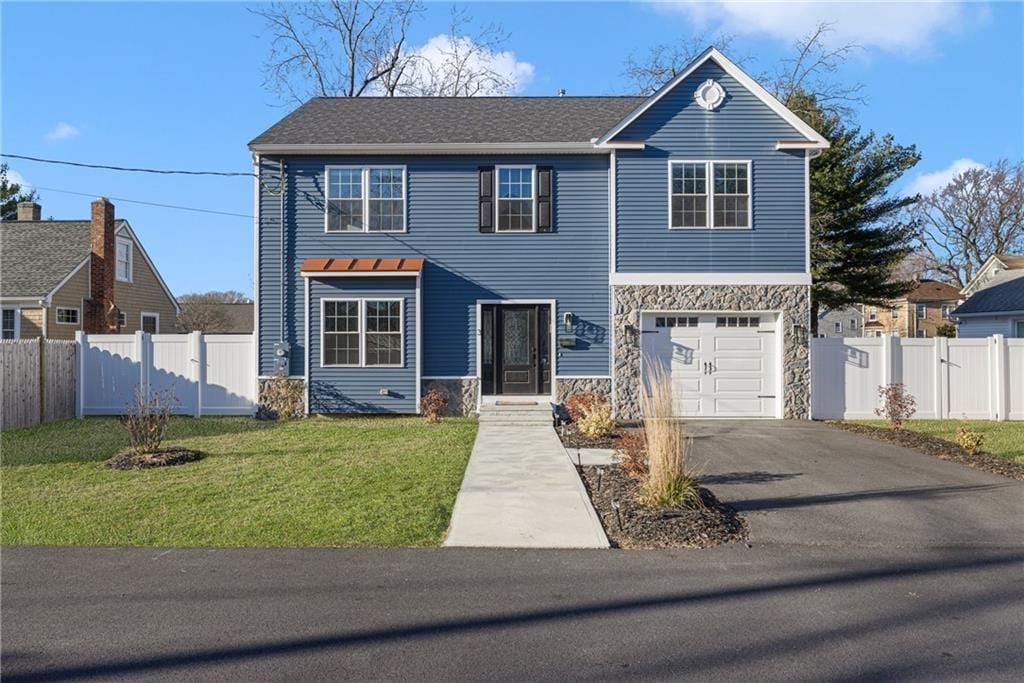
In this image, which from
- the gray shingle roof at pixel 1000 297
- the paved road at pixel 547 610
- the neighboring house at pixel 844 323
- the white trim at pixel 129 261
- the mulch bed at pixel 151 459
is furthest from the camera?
the neighboring house at pixel 844 323

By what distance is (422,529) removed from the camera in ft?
23.8

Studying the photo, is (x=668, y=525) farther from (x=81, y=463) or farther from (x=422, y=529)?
(x=81, y=463)

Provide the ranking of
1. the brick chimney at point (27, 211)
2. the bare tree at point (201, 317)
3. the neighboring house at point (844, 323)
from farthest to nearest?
the neighboring house at point (844, 323) < the bare tree at point (201, 317) < the brick chimney at point (27, 211)

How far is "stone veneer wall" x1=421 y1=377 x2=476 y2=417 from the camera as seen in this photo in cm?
1653

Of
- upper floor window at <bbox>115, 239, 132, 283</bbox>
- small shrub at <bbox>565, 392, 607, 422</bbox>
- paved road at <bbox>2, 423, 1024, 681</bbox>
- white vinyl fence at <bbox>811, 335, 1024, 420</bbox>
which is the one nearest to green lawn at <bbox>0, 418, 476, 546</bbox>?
paved road at <bbox>2, 423, 1024, 681</bbox>

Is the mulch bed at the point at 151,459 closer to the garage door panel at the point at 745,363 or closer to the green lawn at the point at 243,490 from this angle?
the green lawn at the point at 243,490

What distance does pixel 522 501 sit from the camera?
8.43 metres

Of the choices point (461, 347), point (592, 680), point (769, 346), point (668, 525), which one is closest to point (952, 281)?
point (769, 346)

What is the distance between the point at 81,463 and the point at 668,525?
8164 mm

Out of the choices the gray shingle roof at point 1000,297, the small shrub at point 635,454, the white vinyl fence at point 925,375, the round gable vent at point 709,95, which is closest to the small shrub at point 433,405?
the small shrub at point 635,454

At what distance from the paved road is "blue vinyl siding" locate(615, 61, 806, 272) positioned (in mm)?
9066

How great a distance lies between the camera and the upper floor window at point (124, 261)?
26.8 metres

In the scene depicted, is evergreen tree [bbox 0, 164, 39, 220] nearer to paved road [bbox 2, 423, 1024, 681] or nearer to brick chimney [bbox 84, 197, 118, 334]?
brick chimney [bbox 84, 197, 118, 334]

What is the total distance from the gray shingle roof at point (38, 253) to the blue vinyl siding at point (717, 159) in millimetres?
18467
